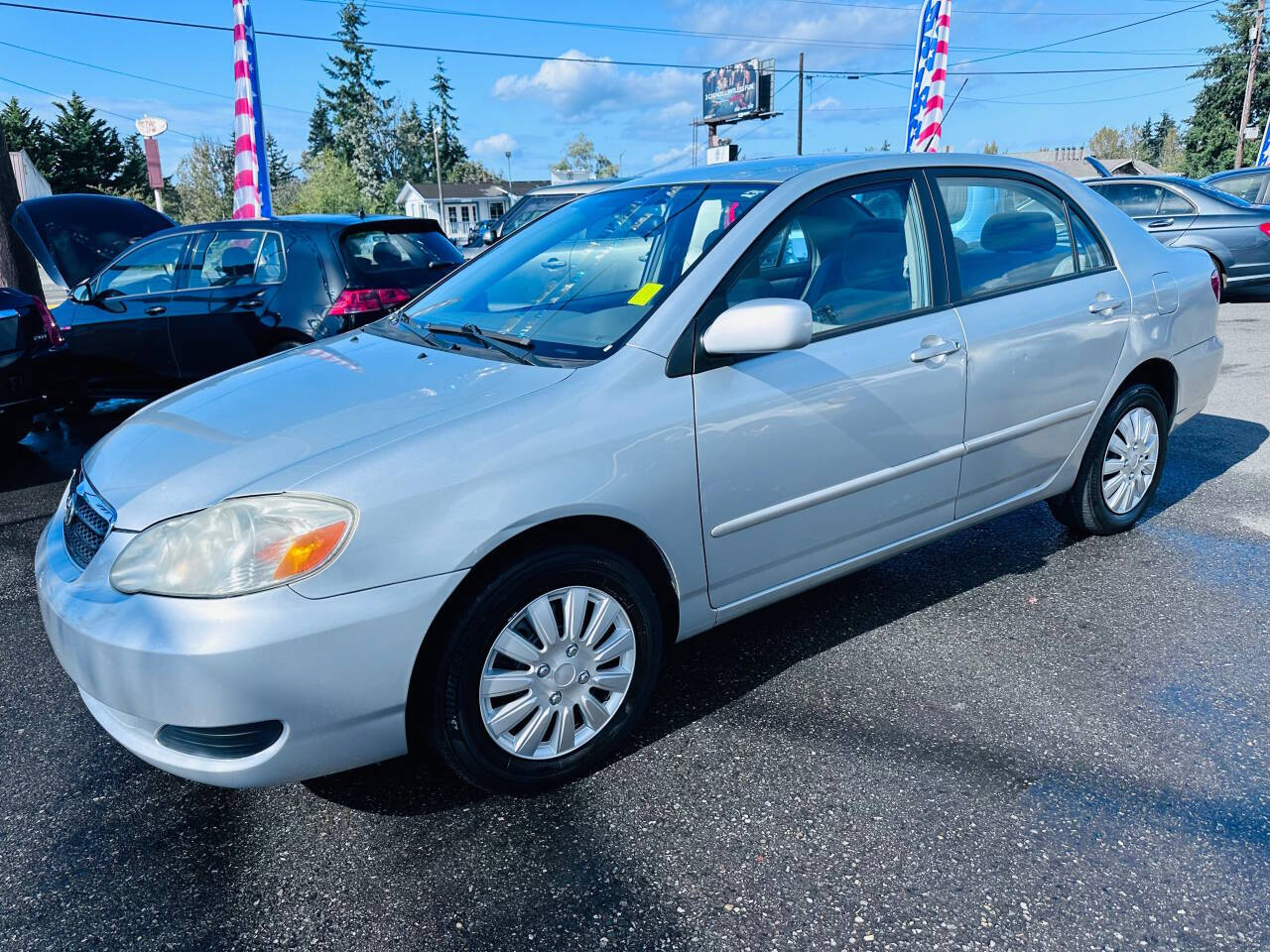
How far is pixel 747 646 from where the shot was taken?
3363 millimetres

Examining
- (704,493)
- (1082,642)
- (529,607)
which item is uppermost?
(704,493)

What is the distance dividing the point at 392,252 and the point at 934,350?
4517mm

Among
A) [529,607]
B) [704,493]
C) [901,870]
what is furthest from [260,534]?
[901,870]

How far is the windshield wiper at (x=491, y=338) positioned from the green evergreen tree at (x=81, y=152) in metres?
54.8

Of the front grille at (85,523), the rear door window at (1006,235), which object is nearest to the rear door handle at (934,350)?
the rear door window at (1006,235)

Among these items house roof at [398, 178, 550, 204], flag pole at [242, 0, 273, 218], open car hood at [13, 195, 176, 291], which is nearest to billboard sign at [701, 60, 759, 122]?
house roof at [398, 178, 550, 204]

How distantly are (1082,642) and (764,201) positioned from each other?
1.92 meters

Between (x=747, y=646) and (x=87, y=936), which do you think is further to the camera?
(x=747, y=646)

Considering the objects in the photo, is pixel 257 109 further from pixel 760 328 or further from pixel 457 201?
pixel 457 201

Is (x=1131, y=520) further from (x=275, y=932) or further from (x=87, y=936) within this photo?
(x=87, y=936)

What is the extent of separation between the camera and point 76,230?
24.4 ft

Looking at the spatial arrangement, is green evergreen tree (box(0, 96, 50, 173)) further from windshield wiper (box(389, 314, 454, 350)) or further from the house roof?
windshield wiper (box(389, 314, 454, 350))

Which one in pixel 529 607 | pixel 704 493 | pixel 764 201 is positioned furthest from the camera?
pixel 764 201

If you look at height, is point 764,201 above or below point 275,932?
above
